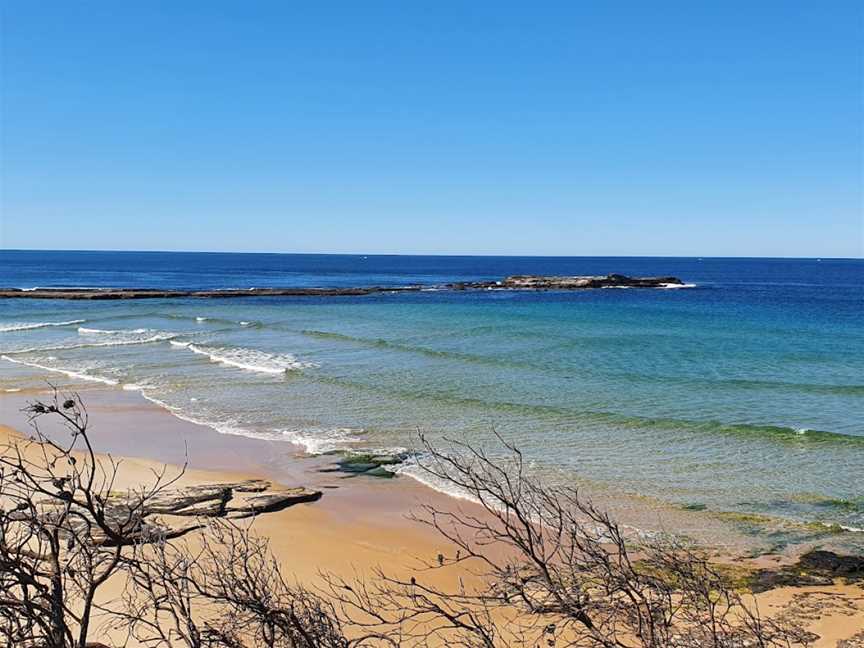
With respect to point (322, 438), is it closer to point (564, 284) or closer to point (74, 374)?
point (74, 374)

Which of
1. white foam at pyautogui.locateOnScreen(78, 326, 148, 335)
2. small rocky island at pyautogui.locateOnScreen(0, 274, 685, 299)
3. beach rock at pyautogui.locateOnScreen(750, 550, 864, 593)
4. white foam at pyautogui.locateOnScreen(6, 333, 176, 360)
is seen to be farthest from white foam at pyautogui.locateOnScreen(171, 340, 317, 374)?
small rocky island at pyautogui.locateOnScreen(0, 274, 685, 299)

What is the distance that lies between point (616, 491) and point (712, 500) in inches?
67.7

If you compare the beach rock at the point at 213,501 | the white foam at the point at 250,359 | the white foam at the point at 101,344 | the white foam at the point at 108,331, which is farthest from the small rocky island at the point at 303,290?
the beach rock at the point at 213,501

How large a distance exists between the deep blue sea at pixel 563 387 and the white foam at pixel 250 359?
11 cm

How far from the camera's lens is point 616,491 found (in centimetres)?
1371

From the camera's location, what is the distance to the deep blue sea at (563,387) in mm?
14383

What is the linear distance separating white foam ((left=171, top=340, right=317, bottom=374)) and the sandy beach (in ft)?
21.7

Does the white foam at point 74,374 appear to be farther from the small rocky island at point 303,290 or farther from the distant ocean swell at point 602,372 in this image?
the small rocky island at point 303,290

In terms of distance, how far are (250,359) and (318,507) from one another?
17764 mm

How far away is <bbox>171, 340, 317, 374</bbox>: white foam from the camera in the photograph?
27.4 meters

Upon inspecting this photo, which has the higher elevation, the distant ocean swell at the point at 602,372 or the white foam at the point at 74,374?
the distant ocean swell at the point at 602,372

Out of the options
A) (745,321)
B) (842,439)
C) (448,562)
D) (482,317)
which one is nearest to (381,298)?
(482,317)

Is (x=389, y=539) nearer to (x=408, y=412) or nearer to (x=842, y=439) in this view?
(x=408, y=412)

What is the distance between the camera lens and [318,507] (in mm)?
13055
